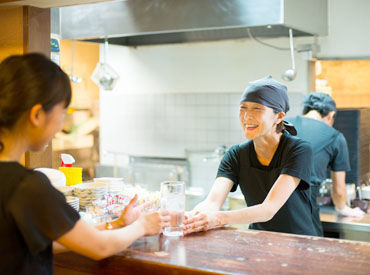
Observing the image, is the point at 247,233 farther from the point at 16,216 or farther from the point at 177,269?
the point at 16,216

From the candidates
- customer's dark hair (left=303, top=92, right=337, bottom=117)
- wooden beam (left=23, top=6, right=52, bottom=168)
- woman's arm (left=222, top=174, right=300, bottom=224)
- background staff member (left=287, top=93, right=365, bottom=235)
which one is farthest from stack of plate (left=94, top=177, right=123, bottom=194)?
customer's dark hair (left=303, top=92, right=337, bottom=117)

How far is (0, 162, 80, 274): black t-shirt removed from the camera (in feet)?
4.09

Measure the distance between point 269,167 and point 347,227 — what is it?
4.53 ft

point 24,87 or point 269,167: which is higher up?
point 24,87

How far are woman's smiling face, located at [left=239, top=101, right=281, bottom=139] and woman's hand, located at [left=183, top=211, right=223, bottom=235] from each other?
1.55 feet

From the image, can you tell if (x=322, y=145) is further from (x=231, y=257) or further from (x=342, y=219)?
(x=231, y=257)

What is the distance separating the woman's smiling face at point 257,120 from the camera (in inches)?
90.9

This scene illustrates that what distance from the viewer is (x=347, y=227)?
3.46m

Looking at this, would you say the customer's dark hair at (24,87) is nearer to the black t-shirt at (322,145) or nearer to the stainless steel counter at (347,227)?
the black t-shirt at (322,145)

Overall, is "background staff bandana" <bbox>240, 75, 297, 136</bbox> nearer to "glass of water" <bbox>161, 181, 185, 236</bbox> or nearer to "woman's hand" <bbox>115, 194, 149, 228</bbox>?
"glass of water" <bbox>161, 181, 185, 236</bbox>

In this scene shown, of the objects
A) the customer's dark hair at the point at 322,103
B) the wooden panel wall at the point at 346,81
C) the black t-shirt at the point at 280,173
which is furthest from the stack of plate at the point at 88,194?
the wooden panel wall at the point at 346,81

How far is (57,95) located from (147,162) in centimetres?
465

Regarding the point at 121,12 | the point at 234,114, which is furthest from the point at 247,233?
the point at 234,114

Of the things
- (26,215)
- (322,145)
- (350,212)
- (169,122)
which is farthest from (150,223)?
(169,122)
